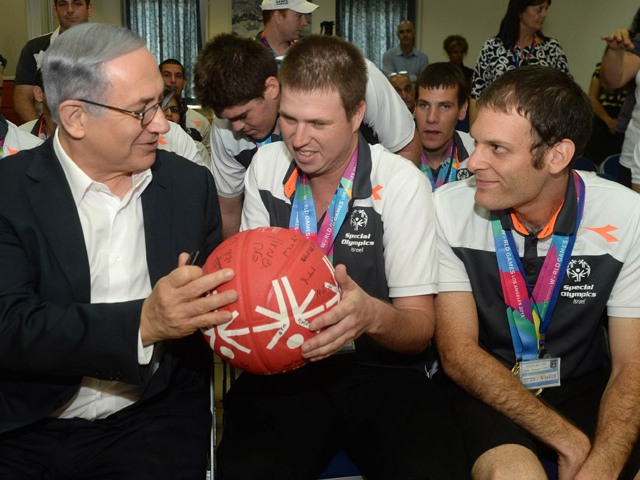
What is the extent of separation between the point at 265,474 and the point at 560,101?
1828mm

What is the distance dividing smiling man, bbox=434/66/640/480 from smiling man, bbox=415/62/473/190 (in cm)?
181

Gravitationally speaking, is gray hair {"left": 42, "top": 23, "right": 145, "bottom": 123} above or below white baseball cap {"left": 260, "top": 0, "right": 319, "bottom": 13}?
below

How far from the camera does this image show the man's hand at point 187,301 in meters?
1.92

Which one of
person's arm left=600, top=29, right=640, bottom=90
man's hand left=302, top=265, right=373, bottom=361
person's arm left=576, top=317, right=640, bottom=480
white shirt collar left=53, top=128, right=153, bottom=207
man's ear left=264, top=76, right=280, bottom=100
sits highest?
person's arm left=600, top=29, right=640, bottom=90

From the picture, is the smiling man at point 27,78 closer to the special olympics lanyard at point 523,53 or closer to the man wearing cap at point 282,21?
the man wearing cap at point 282,21

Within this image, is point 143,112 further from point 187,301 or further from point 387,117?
point 387,117

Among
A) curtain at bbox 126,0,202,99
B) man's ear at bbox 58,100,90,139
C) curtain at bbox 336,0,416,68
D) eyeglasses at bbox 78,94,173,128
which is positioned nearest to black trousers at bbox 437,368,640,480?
eyeglasses at bbox 78,94,173,128

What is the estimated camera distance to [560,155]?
2.67 m

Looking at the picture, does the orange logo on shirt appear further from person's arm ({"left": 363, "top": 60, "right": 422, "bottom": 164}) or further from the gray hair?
the gray hair

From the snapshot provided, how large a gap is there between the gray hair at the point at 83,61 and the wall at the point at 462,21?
10.3m

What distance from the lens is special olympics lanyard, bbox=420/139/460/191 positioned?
465 cm

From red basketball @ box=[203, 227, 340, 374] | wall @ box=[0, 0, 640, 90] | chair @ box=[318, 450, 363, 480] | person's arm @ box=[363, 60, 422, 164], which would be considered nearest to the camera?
red basketball @ box=[203, 227, 340, 374]

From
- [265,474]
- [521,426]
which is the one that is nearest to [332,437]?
[265,474]

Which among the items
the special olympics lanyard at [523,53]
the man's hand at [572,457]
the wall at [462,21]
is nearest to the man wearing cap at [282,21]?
the special olympics lanyard at [523,53]
